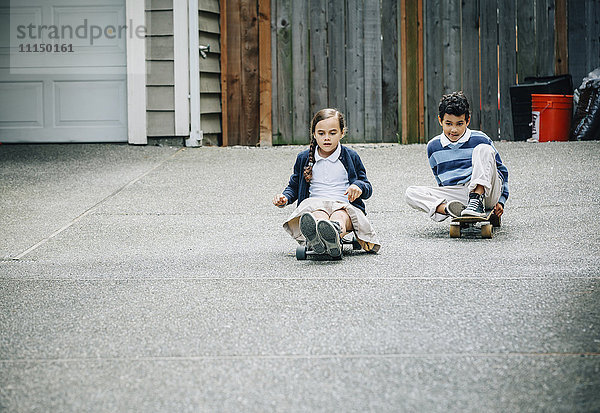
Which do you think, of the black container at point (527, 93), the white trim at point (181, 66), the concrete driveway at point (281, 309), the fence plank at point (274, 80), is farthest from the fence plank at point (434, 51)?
the concrete driveway at point (281, 309)

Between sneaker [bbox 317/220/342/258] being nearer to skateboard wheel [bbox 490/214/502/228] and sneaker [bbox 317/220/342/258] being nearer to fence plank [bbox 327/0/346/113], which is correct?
skateboard wheel [bbox 490/214/502/228]

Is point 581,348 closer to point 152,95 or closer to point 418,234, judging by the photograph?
point 418,234

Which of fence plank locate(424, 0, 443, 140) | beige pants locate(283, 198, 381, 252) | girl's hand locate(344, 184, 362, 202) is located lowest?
beige pants locate(283, 198, 381, 252)

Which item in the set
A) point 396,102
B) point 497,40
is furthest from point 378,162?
point 497,40

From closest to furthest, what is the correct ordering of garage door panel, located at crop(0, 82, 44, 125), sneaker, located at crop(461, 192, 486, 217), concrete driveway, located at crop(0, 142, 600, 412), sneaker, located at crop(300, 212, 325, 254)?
concrete driveway, located at crop(0, 142, 600, 412), sneaker, located at crop(300, 212, 325, 254), sneaker, located at crop(461, 192, 486, 217), garage door panel, located at crop(0, 82, 44, 125)

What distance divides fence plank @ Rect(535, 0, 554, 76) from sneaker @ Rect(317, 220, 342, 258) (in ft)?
20.0

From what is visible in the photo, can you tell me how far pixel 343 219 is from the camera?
4.68 metres

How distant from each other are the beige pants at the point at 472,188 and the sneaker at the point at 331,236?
0.99 m

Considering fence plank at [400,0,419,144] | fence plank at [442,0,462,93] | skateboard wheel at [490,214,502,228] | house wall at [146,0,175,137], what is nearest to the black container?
fence plank at [442,0,462,93]

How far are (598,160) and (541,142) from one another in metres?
1.38

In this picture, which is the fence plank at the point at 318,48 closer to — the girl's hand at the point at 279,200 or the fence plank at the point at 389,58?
the fence plank at the point at 389,58

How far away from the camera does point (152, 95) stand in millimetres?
9344

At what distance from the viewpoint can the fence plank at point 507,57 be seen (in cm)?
977

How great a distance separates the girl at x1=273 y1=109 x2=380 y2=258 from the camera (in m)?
4.70
